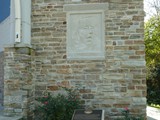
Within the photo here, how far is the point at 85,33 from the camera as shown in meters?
7.21

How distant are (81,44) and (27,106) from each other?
2033mm

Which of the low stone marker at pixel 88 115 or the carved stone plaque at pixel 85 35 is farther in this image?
the carved stone plaque at pixel 85 35

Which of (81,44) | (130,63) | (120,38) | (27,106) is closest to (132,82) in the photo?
(130,63)

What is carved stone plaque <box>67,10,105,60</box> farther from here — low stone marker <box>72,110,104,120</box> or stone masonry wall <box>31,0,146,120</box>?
low stone marker <box>72,110,104,120</box>

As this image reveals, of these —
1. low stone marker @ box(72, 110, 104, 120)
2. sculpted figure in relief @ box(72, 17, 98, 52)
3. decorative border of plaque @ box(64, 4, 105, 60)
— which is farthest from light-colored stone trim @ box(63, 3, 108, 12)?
low stone marker @ box(72, 110, 104, 120)

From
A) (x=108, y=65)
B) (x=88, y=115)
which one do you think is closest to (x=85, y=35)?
(x=108, y=65)

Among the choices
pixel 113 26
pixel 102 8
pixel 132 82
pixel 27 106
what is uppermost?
pixel 102 8

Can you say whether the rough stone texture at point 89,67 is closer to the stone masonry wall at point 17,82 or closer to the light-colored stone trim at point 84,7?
the stone masonry wall at point 17,82

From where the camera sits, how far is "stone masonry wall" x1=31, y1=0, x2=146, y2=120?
698 cm

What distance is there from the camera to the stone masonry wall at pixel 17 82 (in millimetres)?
6793

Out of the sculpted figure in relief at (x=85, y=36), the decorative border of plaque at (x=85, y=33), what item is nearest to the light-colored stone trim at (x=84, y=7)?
the decorative border of plaque at (x=85, y=33)

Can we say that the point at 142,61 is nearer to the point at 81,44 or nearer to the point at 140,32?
the point at 140,32

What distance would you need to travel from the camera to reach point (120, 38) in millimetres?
7070

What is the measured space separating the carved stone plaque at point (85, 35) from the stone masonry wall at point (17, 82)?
1.15 m
